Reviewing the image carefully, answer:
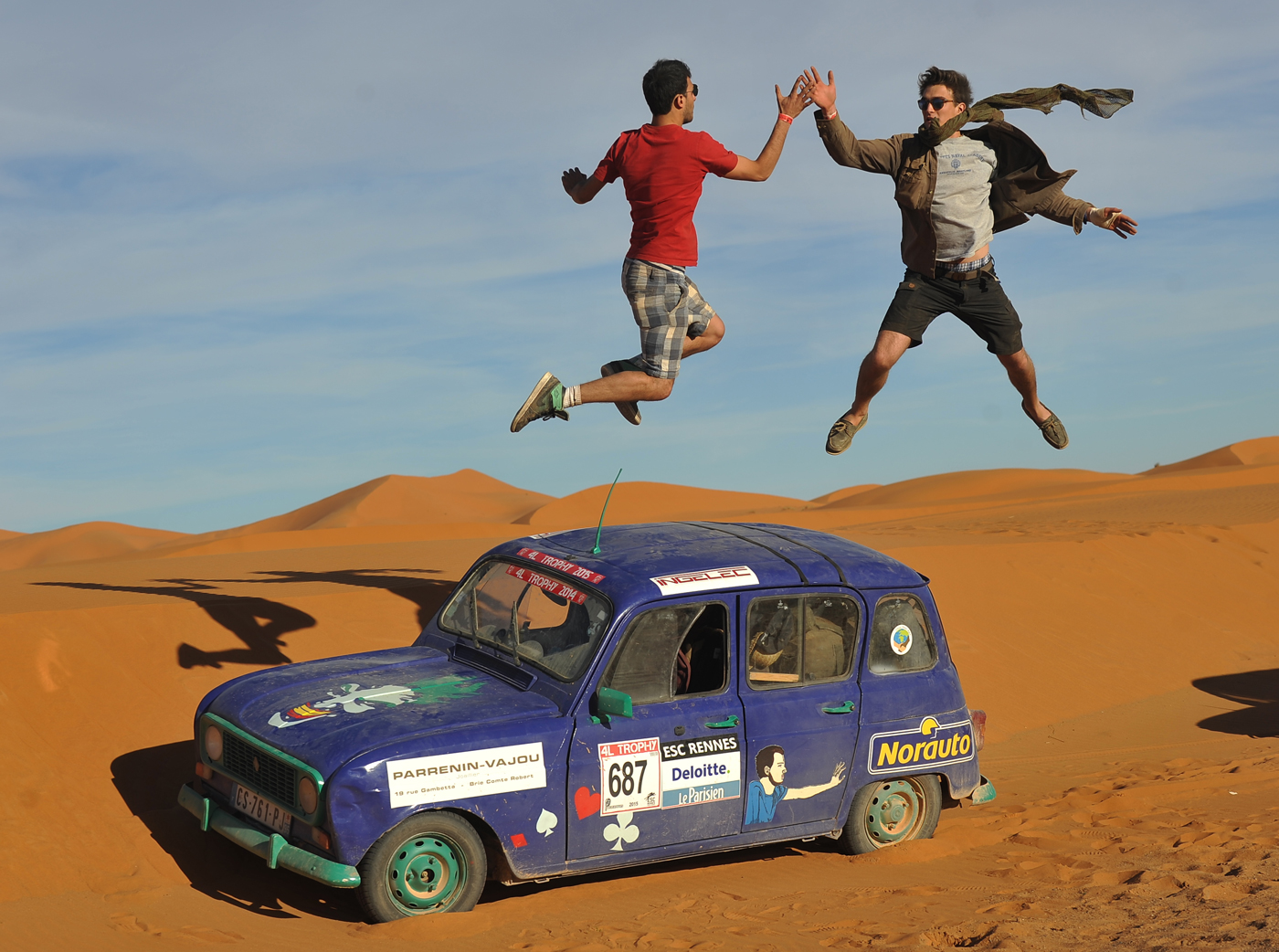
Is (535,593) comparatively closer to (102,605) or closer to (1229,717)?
(102,605)

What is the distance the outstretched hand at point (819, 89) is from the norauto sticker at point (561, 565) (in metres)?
3.45

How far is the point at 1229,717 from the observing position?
38.9 ft

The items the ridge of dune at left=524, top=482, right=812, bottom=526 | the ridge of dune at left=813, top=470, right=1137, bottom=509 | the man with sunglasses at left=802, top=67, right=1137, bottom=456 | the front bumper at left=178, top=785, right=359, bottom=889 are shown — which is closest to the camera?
the front bumper at left=178, top=785, right=359, bottom=889

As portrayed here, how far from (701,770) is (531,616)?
122 cm

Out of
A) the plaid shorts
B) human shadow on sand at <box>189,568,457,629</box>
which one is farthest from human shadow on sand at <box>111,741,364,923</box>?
the plaid shorts

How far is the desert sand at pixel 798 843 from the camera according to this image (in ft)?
18.7

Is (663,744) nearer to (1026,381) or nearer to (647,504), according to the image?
(1026,381)

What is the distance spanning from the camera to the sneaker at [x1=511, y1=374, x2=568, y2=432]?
7.82 meters

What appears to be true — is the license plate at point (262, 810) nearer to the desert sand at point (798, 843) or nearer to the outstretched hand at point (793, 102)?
the desert sand at point (798, 843)

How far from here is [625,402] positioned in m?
8.23

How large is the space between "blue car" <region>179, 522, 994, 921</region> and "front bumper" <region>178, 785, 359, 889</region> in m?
0.01

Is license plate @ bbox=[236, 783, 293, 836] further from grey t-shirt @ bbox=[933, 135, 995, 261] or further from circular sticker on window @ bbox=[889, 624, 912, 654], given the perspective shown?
grey t-shirt @ bbox=[933, 135, 995, 261]

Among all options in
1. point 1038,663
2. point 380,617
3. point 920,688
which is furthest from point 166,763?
point 1038,663

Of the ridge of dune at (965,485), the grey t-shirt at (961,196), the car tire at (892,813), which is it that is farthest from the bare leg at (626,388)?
the ridge of dune at (965,485)
